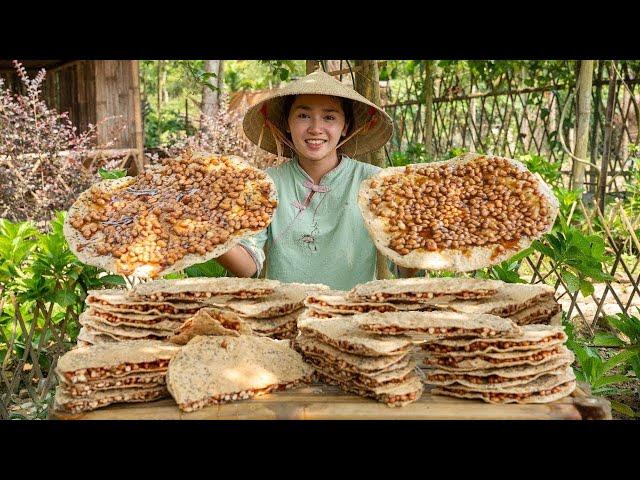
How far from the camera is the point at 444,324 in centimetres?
197

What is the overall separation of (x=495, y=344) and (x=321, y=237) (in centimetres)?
134

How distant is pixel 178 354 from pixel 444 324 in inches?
31.4

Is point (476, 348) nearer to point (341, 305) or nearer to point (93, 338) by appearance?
point (341, 305)

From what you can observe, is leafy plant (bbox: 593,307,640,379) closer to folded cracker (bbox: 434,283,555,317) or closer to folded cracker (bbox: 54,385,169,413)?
folded cracker (bbox: 434,283,555,317)

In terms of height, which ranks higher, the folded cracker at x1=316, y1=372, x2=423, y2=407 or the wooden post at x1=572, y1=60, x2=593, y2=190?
the wooden post at x1=572, y1=60, x2=593, y2=190

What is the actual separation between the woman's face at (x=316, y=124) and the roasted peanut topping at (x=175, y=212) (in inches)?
16.5

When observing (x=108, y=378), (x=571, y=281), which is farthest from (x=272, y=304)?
(x=571, y=281)

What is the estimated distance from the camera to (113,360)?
196 centimetres

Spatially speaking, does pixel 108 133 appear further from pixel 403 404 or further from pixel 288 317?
pixel 403 404

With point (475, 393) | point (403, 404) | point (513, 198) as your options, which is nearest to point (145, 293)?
point (403, 404)

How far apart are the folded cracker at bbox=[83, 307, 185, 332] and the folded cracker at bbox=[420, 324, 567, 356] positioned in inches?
33.6

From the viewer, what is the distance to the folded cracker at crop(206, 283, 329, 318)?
2324 mm

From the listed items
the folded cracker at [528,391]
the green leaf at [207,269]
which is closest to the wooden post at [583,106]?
the green leaf at [207,269]

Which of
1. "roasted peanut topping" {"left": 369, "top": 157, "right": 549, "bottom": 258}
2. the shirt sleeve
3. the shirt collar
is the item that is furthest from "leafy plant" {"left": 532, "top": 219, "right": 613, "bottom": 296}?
the shirt sleeve
